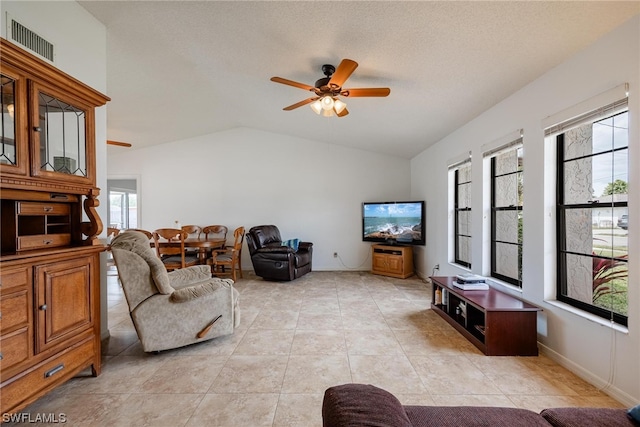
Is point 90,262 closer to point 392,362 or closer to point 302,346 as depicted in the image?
point 302,346

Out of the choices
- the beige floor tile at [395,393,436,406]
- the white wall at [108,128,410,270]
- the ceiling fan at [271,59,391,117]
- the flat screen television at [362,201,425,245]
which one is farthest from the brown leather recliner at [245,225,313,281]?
the beige floor tile at [395,393,436,406]

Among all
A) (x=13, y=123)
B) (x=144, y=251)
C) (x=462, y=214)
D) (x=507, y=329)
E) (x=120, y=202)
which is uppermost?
(x=13, y=123)

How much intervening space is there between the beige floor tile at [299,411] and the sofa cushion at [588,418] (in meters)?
1.13

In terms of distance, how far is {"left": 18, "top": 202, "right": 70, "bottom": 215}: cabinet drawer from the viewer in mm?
1639

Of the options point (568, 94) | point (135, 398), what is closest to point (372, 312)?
point (135, 398)

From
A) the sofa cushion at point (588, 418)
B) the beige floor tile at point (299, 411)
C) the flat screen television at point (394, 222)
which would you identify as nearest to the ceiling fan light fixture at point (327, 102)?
the beige floor tile at point (299, 411)

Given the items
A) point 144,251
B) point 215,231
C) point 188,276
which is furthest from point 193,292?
point 215,231

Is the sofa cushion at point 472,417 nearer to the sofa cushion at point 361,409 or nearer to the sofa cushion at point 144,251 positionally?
the sofa cushion at point 361,409

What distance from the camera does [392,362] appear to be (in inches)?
85.8

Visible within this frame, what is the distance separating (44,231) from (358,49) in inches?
108

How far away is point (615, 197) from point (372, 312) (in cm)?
242

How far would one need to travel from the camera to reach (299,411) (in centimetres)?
164

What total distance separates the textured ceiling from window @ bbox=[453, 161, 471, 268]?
699mm

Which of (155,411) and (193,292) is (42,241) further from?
(155,411)
